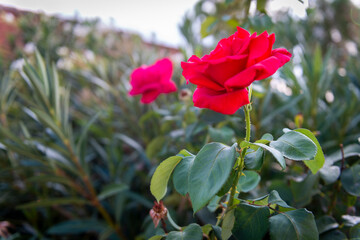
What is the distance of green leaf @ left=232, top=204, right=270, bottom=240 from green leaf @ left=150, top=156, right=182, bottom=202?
0.11 metres

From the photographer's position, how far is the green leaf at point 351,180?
1.67 ft

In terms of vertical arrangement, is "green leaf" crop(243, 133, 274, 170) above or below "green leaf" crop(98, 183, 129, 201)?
above

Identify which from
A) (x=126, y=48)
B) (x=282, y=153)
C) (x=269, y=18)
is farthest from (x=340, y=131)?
(x=126, y=48)

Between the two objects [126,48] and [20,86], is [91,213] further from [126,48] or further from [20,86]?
[126,48]

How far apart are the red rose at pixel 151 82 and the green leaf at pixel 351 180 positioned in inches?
19.6

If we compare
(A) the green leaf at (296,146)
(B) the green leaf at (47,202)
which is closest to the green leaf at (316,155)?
(A) the green leaf at (296,146)

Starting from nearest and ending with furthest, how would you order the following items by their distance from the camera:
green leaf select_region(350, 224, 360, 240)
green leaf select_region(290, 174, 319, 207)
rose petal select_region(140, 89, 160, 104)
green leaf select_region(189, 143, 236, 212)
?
1. green leaf select_region(189, 143, 236, 212)
2. green leaf select_region(350, 224, 360, 240)
3. green leaf select_region(290, 174, 319, 207)
4. rose petal select_region(140, 89, 160, 104)

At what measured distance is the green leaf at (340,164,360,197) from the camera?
1.67 ft

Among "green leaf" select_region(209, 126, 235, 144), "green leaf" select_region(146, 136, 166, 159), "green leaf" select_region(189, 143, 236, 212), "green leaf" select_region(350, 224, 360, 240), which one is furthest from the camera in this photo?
"green leaf" select_region(146, 136, 166, 159)

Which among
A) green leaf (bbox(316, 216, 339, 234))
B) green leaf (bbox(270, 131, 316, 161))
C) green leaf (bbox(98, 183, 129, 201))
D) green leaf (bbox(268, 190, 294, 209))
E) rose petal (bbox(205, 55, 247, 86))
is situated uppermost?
rose petal (bbox(205, 55, 247, 86))

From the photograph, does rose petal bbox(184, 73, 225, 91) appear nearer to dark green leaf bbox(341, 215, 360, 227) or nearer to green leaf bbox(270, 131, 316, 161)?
green leaf bbox(270, 131, 316, 161)

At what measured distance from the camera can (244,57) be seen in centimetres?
36

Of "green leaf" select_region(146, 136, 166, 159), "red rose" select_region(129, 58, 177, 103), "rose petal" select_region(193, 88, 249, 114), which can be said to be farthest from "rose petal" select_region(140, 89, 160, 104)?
"rose petal" select_region(193, 88, 249, 114)

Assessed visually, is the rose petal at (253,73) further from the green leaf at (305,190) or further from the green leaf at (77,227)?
the green leaf at (77,227)
